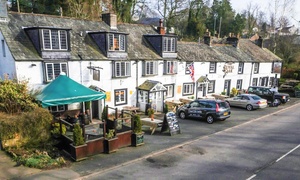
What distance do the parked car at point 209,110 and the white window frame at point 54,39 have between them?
11632 mm

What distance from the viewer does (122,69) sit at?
827 inches

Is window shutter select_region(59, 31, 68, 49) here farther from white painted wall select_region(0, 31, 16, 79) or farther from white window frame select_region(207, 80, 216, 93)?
white window frame select_region(207, 80, 216, 93)

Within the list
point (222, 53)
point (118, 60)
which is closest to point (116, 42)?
point (118, 60)

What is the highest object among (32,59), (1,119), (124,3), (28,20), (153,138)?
(124,3)

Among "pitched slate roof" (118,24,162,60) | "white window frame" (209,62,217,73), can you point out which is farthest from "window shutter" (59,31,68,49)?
"white window frame" (209,62,217,73)

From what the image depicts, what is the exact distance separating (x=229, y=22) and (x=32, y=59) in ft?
197

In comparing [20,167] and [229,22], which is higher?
[229,22]

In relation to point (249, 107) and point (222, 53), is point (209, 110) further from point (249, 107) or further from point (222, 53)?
point (222, 53)

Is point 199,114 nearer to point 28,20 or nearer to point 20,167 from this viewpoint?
point 20,167

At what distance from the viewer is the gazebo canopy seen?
1342cm

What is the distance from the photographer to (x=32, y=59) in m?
15.8

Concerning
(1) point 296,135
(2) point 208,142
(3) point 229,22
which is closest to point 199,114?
(2) point 208,142

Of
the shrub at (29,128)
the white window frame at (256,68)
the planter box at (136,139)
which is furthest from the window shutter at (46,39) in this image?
the white window frame at (256,68)

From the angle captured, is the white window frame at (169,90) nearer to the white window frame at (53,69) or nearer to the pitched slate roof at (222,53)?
the pitched slate roof at (222,53)
